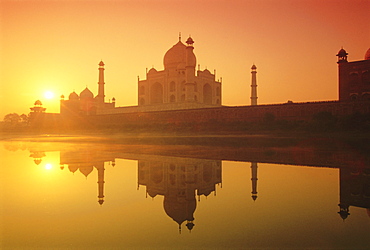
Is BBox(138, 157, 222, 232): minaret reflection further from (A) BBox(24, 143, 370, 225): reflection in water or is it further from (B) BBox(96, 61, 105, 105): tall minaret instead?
(B) BBox(96, 61, 105, 105): tall minaret

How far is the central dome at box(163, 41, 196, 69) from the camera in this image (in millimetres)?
30922

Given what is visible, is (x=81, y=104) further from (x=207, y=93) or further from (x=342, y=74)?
(x=342, y=74)

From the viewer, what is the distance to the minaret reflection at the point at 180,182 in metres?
2.68

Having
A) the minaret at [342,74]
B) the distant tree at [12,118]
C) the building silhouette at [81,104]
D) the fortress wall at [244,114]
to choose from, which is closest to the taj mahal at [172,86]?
the fortress wall at [244,114]

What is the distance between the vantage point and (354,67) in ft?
58.7

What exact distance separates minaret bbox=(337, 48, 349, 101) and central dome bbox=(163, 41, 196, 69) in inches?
621

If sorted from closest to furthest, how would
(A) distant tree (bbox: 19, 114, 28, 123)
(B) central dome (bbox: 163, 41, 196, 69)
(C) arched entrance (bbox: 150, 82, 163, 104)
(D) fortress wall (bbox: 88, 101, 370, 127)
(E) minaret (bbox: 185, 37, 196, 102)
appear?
(D) fortress wall (bbox: 88, 101, 370, 127) → (E) minaret (bbox: 185, 37, 196, 102) → (B) central dome (bbox: 163, 41, 196, 69) → (C) arched entrance (bbox: 150, 82, 163, 104) → (A) distant tree (bbox: 19, 114, 28, 123)

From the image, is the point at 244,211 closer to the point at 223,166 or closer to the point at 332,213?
the point at 332,213

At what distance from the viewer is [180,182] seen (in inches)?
151

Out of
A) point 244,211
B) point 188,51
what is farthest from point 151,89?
point 244,211

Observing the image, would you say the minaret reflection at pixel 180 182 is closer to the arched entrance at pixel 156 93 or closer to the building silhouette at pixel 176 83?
the building silhouette at pixel 176 83

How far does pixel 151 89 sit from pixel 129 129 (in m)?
10.1

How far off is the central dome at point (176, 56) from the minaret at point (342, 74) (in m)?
15.8

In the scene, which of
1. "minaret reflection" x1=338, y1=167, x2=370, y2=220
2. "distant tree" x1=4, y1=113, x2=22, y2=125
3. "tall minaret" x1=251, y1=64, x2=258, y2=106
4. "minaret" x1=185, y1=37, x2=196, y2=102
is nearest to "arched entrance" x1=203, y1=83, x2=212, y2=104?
"tall minaret" x1=251, y1=64, x2=258, y2=106
